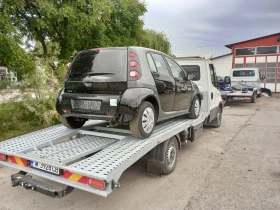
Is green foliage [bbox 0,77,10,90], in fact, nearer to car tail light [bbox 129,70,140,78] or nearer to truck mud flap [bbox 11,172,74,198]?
truck mud flap [bbox 11,172,74,198]

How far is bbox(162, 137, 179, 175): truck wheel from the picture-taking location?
157 inches

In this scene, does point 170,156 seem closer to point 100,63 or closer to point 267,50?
point 100,63

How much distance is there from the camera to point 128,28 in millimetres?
12258

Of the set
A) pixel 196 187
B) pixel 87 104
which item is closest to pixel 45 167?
pixel 87 104

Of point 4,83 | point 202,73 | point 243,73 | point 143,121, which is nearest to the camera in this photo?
point 143,121

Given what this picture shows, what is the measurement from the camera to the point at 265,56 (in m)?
21.0

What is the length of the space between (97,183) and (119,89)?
1478 millimetres

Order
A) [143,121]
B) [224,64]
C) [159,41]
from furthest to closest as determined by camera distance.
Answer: [159,41] < [224,64] < [143,121]

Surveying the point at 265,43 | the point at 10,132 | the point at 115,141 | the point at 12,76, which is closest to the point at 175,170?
the point at 115,141

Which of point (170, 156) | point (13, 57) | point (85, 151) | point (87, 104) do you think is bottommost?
point (170, 156)

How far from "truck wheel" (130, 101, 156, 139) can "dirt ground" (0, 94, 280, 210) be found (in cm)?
86

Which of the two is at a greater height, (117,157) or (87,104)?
(87,104)

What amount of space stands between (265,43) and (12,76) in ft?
68.1

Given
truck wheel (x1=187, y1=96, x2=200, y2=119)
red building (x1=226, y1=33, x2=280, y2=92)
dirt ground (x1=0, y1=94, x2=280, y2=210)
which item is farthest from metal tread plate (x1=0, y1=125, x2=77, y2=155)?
red building (x1=226, y1=33, x2=280, y2=92)
